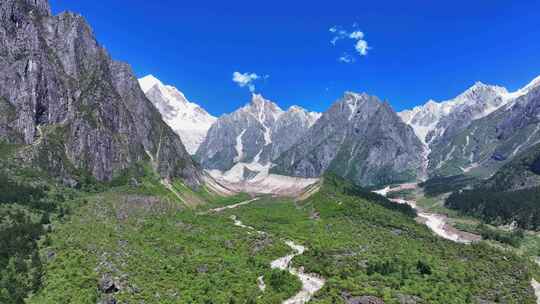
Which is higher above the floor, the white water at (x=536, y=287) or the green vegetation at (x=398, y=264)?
the green vegetation at (x=398, y=264)

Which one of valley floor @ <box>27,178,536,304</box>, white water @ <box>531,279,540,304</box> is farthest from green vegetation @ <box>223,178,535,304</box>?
white water @ <box>531,279,540,304</box>

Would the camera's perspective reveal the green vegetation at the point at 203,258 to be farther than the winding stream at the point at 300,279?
No

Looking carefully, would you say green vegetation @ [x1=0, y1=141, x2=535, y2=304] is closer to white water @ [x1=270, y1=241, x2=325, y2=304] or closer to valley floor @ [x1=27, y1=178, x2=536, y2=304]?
valley floor @ [x1=27, y1=178, x2=536, y2=304]

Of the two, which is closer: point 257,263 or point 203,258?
point 257,263

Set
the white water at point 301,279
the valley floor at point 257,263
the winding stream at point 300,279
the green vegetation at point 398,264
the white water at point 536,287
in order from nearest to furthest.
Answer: the valley floor at point 257,263 → the white water at point 301,279 → the winding stream at point 300,279 → the green vegetation at point 398,264 → the white water at point 536,287

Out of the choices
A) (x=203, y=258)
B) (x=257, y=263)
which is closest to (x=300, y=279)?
(x=257, y=263)

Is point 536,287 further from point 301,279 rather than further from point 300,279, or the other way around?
point 300,279

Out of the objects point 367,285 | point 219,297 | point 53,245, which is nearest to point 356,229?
point 367,285

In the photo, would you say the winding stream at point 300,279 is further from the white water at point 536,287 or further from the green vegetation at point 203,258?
the white water at point 536,287

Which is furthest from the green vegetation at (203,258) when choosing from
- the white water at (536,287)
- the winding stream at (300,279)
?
the white water at (536,287)

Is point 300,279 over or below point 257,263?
below

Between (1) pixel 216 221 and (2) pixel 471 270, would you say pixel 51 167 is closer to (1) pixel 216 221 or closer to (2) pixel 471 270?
(1) pixel 216 221

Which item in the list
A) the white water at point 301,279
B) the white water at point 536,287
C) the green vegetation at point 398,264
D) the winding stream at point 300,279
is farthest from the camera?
the white water at point 536,287
